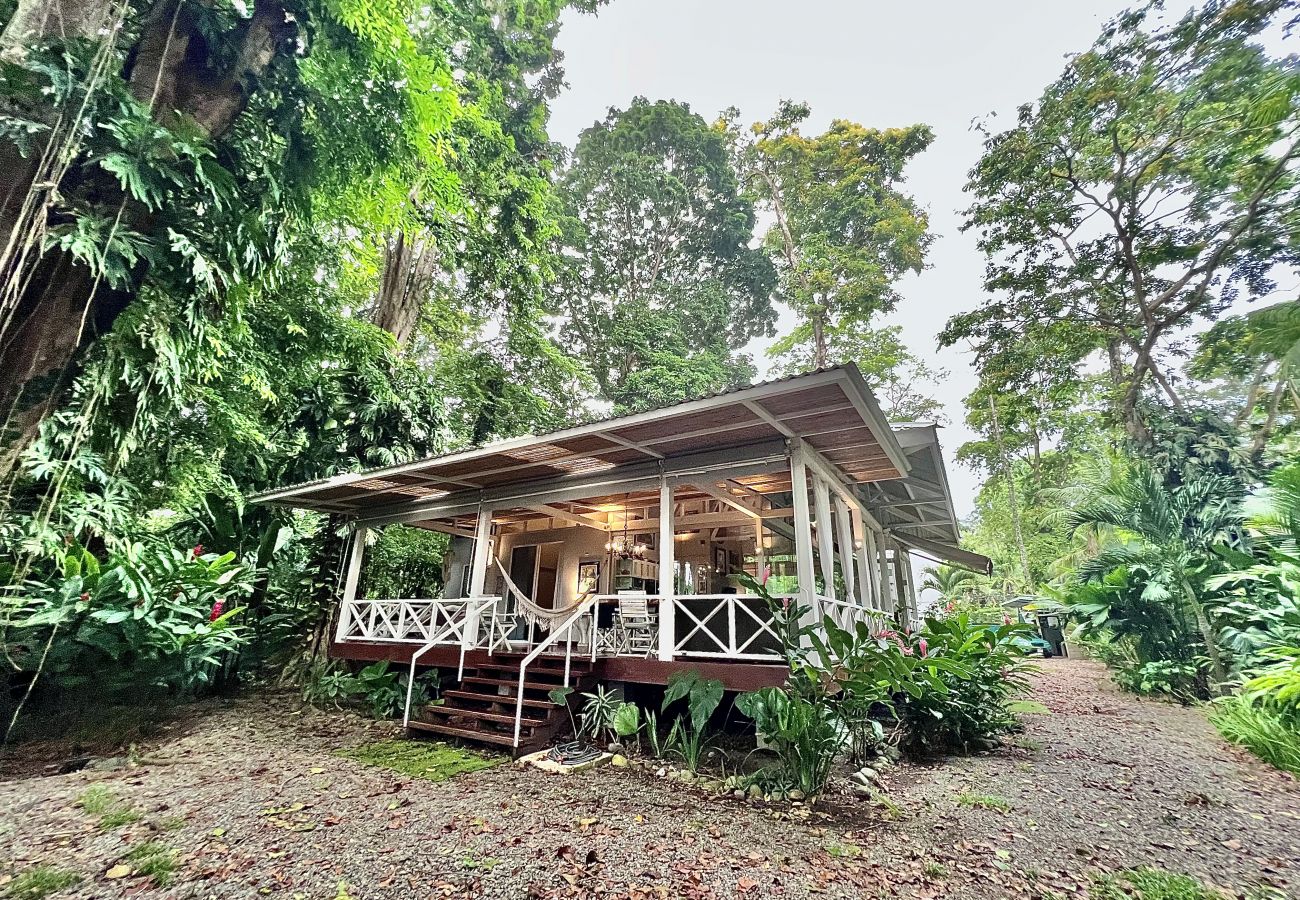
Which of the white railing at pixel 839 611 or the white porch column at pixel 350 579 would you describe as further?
the white porch column at pixel 350 579

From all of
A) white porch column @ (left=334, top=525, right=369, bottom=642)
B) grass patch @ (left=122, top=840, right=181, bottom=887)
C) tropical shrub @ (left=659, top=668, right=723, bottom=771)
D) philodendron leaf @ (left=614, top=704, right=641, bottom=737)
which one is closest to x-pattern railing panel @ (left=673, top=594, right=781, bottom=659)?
tropical shrub @ (left=659, top=668, right=723, bottom=771)

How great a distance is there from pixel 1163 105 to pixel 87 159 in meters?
16.0

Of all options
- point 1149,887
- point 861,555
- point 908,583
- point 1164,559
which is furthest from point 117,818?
point 908,583

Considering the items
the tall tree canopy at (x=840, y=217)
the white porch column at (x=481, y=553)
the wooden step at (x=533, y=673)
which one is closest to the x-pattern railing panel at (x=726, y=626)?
the wooden step at (x=533, y=673)

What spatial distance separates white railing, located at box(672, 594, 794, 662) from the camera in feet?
17.0

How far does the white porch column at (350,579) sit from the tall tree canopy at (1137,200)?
13932 mm

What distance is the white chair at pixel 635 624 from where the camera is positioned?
625 cm

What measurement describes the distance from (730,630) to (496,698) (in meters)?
2.81

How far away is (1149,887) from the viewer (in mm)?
2752

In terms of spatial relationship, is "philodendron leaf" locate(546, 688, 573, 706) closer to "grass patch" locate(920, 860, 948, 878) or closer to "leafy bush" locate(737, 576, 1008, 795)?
"leafy bush" locate(737, 576, 1008, 795)

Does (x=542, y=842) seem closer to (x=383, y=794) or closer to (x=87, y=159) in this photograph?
(x=383, y=794)

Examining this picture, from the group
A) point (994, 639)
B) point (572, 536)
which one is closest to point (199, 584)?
point (572, 536)

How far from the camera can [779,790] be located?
4129mm

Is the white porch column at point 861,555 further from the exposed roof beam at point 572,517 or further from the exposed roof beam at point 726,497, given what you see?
the exposed roof beam at point 572,517
